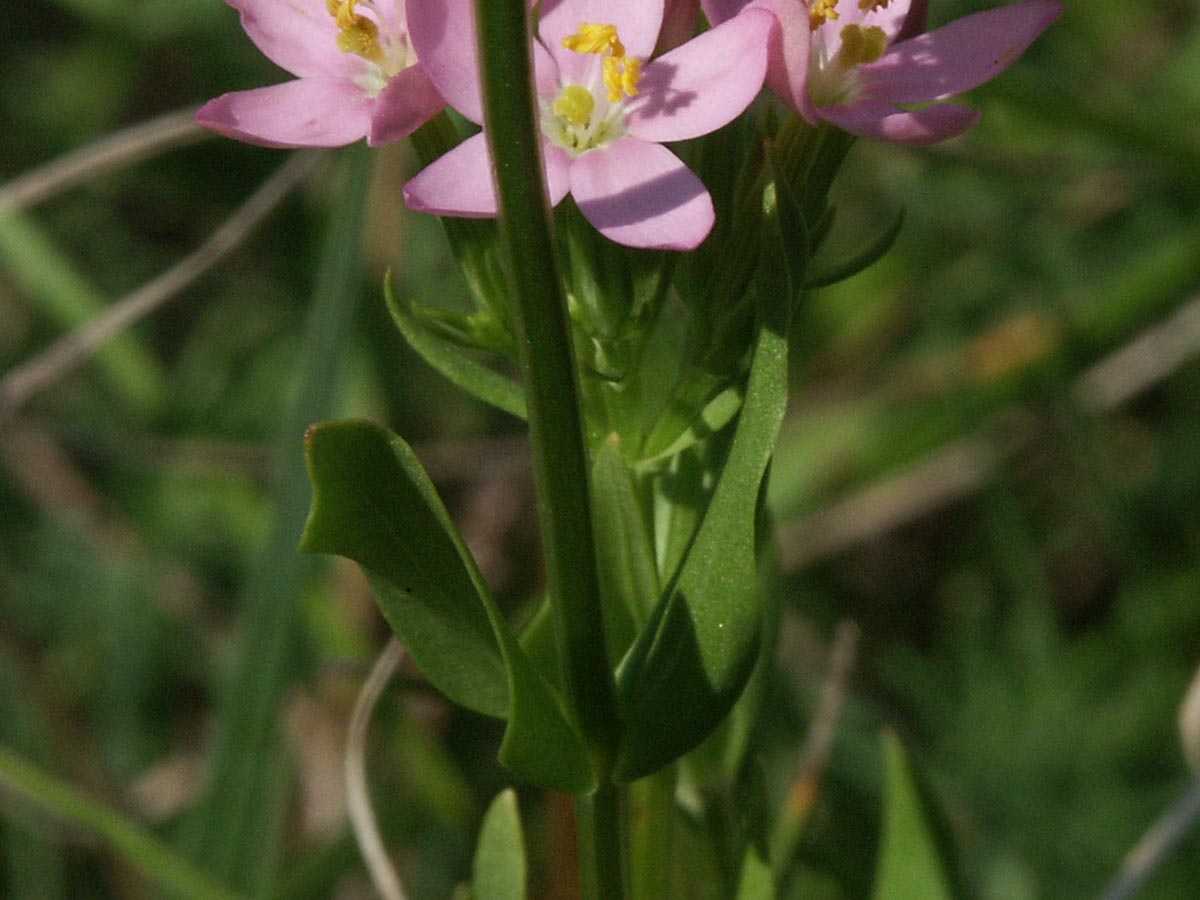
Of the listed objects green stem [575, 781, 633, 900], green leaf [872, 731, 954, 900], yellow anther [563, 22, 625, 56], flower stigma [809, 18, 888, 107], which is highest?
yellow anther [563, 22, 625, 56]

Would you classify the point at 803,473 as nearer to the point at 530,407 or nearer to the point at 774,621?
the point at 774,621

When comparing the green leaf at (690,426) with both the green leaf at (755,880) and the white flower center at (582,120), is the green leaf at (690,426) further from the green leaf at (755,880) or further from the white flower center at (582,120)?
the green leaf at (755,880)

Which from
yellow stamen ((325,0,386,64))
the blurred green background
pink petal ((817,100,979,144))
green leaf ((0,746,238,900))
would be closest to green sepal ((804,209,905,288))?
pink petal ((817,100,979,144))

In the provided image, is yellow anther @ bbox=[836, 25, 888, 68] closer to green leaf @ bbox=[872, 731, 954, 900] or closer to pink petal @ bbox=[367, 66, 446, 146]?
pink petal @ bbox=[367, 66, 446, 146]

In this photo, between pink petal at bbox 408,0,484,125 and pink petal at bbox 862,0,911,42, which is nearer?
pink petal at bbox 408,0,484,125

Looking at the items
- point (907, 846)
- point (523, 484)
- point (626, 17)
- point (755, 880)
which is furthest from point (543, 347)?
point (523, 484)

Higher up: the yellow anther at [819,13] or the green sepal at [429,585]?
the yellow anther at [819,13]

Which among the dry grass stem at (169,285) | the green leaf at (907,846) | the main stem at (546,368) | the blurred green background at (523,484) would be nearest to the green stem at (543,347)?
the main stem at (546,368)
